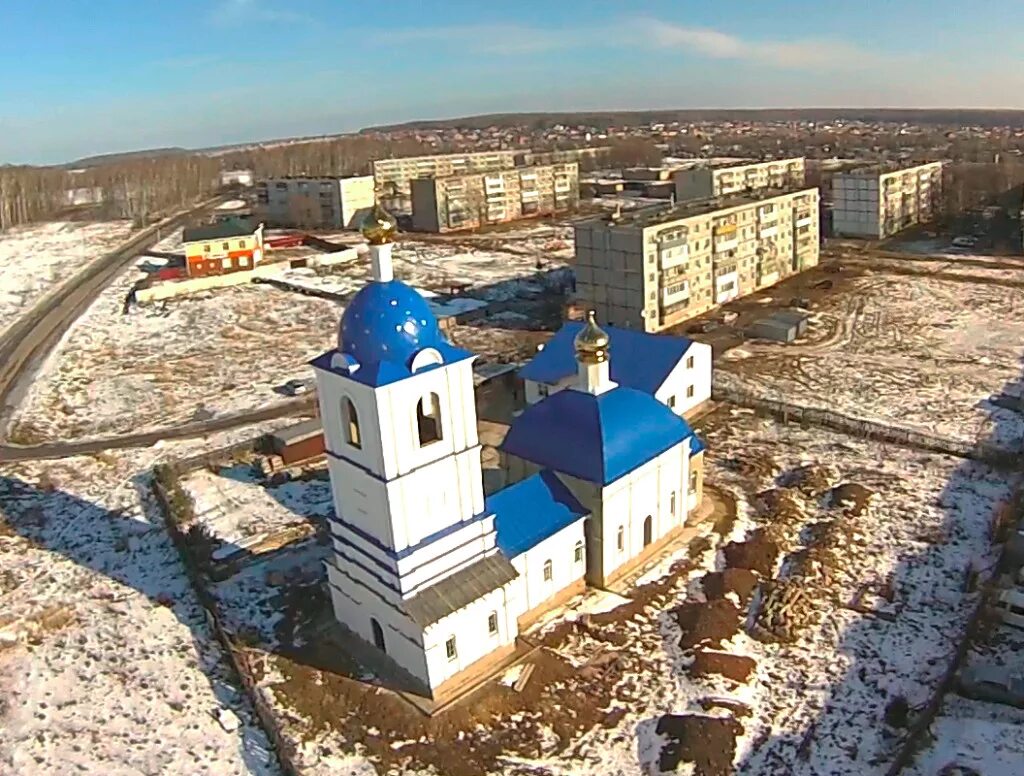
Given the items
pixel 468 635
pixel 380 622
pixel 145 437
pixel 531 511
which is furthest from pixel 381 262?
pixel 145 437

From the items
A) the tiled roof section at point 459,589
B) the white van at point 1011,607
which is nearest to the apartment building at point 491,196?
the tiled roof section at point 459,589

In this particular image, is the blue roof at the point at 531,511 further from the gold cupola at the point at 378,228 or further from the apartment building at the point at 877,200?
the apartment building at the point at 877,200

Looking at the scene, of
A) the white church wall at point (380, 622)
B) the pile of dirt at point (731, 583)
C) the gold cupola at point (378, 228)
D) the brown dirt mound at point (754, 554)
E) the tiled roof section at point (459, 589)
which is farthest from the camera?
the brown dirt mound at point (754, 554)

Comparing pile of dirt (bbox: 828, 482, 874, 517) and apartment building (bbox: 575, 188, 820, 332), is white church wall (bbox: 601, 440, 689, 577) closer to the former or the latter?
pile of dirt (bbox: 828, 482, 874, 517)

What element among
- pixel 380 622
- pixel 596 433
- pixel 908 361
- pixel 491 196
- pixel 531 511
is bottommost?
pixel 380 622

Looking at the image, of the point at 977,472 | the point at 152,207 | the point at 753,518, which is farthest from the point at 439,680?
the point at 152,207

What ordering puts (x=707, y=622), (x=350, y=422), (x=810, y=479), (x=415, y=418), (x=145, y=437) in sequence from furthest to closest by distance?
(x=145, y=437)
(x=810, y=479)
(x=707, y=622)
(x=350, y=422)
(x=415, y=418)

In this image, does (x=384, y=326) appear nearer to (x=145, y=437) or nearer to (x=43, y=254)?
(x=145, y=437)
